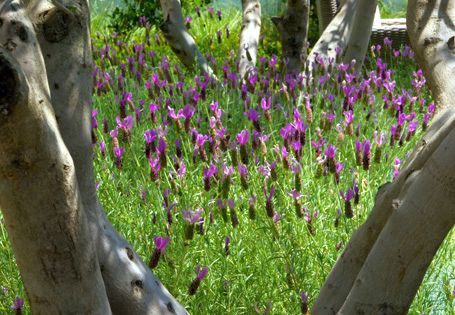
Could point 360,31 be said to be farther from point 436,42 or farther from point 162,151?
point 436,42

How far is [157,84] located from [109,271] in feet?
10.1

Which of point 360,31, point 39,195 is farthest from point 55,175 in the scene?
point 360,31

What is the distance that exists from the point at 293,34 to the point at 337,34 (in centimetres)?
38

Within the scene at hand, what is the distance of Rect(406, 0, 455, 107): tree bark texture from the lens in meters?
2.59

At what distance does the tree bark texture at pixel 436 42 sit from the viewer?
259 centimetres

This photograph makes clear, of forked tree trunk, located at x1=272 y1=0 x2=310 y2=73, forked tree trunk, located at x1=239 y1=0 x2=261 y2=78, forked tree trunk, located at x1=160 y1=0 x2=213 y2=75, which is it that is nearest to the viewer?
forked tree trunk, located at x1=272 y1=0 x2=310 y2=73

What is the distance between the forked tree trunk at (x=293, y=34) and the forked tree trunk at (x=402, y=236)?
15.5ft

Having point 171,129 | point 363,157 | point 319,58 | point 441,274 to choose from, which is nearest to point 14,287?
point 363,157

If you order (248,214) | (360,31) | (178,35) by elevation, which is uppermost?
(248,214)

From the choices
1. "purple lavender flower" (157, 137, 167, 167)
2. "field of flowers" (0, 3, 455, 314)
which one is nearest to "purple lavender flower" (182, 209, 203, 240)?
"field of flowers" (0, 3, 455, 314)

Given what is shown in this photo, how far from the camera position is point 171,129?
17.0 feet

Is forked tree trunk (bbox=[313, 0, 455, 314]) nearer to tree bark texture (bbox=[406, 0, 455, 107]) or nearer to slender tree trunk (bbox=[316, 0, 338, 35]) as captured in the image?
tree bark texture (bbox=[406, 0, 455, 107])

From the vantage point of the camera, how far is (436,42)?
8.62ft

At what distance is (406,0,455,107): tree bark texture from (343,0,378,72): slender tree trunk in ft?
12.6
